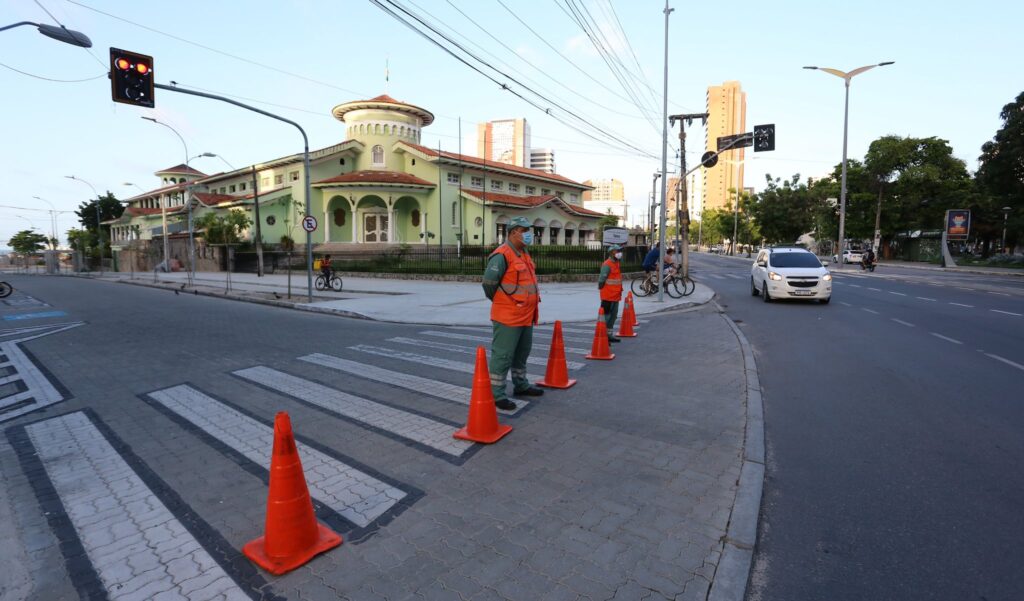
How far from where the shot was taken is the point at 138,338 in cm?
988

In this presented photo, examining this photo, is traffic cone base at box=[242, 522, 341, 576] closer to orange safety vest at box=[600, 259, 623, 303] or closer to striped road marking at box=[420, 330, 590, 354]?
striped road marking at box=[420, 330, 590, 354]

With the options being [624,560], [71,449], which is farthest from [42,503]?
[624,560]

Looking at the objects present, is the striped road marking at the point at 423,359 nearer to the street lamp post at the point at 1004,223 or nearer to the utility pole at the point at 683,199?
the utility pole at the point at 683,199

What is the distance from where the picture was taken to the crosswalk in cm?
284

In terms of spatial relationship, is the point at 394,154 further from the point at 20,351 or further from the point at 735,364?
the point at 735,364

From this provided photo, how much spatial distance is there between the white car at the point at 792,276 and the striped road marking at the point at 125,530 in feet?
51.2

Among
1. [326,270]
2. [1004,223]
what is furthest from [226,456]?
[1004,223]

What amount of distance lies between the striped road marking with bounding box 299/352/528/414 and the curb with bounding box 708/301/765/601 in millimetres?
2270

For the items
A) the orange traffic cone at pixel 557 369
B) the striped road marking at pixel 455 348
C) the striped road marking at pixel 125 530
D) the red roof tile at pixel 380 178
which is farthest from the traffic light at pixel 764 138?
the red roof tile at pixel 380 178

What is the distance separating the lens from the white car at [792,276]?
575 inches

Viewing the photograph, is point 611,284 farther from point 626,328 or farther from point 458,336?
point 458,336

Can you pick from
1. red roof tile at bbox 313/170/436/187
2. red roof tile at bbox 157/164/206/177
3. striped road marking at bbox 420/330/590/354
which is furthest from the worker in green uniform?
red roof tile at bbox 157/164/206/177

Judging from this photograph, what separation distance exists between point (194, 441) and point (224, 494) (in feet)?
4.17

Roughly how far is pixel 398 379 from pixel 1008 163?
49.9 m
